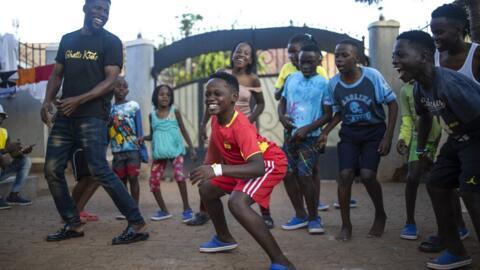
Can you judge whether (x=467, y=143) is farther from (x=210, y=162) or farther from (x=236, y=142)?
(x=210, y=162)

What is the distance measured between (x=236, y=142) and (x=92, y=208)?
328 cm

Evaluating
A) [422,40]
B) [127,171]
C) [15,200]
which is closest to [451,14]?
[422,40]

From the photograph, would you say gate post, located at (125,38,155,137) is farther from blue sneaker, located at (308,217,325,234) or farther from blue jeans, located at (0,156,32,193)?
blue sneaker, located at (308,217,325,234)

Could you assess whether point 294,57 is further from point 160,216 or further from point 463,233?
point 463,233

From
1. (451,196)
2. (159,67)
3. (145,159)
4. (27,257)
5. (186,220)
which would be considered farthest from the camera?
(159,67)

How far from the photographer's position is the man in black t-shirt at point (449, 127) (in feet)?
9.73

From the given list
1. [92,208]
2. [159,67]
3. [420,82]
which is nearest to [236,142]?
[420,82]

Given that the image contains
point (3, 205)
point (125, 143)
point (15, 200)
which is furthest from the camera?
point (15, 200)

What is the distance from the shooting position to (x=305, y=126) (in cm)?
448

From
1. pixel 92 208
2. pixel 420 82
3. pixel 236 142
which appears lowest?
pixel 92 208

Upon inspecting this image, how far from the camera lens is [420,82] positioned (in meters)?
3.22

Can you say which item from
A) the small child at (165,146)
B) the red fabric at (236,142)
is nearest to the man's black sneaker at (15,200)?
the small child at (165,146)

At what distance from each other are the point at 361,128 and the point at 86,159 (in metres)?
2.24

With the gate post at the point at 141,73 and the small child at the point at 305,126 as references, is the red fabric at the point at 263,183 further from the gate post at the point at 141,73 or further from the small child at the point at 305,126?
the gate post at the point at 141,73
